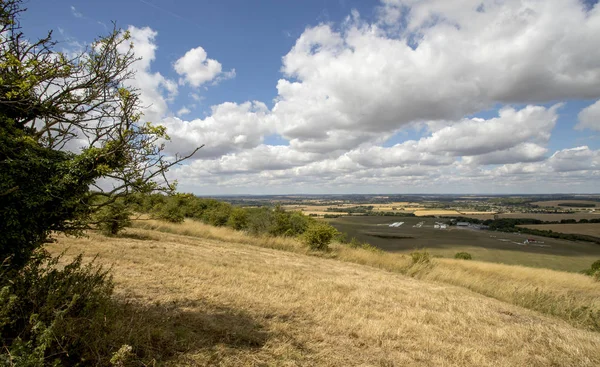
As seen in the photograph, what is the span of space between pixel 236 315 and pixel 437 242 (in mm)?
62289

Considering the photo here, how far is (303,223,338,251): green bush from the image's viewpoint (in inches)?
789

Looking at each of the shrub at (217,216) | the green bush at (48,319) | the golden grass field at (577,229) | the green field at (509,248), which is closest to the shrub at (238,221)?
the shrub at (217,216)

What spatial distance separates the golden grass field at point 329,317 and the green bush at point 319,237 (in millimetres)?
6856

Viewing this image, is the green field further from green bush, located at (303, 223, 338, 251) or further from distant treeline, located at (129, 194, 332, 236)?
green bush, located at (303, 223, 338, 251)

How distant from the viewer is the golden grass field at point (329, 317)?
516cm

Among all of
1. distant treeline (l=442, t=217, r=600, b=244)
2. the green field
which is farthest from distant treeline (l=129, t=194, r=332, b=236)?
distant treeline (l=442, t=217, r=600, b=244)

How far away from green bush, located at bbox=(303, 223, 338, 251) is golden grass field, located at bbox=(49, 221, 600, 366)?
6856 millimetres

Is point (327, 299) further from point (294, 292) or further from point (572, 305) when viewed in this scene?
point (572, 305)

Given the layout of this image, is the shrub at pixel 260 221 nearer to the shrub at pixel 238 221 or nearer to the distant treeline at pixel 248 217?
the distant treeline at pixel 248 217

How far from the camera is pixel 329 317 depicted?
7.06 m

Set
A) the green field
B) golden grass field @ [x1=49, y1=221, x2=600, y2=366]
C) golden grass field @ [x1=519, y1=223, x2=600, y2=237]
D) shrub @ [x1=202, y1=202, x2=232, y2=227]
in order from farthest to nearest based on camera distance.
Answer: golden grass field @ [x1=519, y1=223, x2=600, y2=237] → the green field → shrub @ [x1=202, y1=202, x2=232, y2=227] → golden grass field @ [x1=49, y1=221, x2=600, y2=366]

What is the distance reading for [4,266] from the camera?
3.74 meters

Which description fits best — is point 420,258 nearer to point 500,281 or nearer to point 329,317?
point 500,281

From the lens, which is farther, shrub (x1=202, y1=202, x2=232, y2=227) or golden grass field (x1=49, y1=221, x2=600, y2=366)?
shrub (x1=202, y1=202, x2=232, y2=227)
